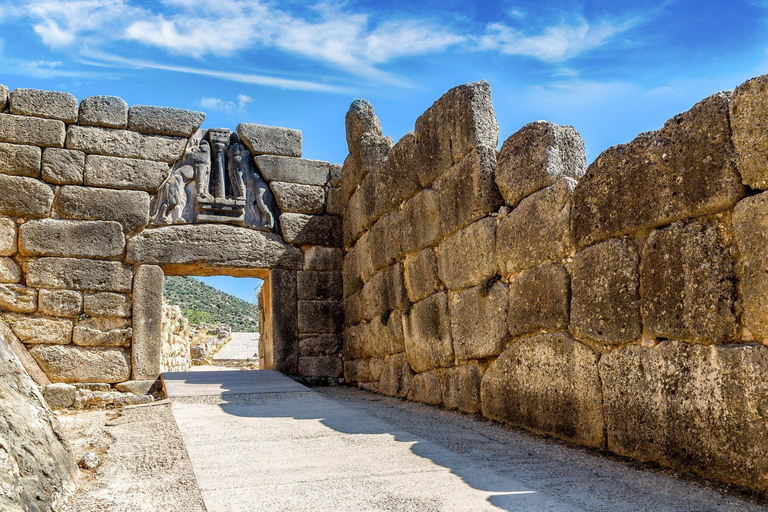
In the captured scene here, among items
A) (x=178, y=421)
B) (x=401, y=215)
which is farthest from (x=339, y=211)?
(x=178, y=421)

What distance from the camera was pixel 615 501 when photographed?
2637mm

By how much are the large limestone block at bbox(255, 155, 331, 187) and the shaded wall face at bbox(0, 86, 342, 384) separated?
0.05ft

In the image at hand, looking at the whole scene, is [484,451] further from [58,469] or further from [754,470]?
[58,469]

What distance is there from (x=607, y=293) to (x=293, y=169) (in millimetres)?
5289

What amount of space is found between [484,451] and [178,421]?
2387 millimetres

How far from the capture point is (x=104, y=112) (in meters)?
7.16

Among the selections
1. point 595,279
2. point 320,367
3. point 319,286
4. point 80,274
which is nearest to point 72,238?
point 80,274

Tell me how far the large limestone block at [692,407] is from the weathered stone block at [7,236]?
609 centimetres

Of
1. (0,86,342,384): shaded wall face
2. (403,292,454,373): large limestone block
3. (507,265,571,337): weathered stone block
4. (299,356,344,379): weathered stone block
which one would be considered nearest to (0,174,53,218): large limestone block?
(0,86,342,384): shaded wall face

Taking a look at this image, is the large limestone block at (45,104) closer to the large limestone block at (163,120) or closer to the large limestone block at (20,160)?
the large limestone block at (20,160)

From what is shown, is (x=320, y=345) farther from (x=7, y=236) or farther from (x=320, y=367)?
(x=7, y=236)

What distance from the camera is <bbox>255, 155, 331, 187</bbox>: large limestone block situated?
7.83 metres

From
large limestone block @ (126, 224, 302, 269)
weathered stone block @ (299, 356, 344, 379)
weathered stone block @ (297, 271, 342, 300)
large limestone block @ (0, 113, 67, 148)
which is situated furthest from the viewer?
weathered stone block @ (297, 271, 342, 300)

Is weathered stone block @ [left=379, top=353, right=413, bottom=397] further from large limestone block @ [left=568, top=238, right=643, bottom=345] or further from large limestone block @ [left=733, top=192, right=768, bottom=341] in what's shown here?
large limestone block @ [left=733, top=192, right=768, bottom=341]
